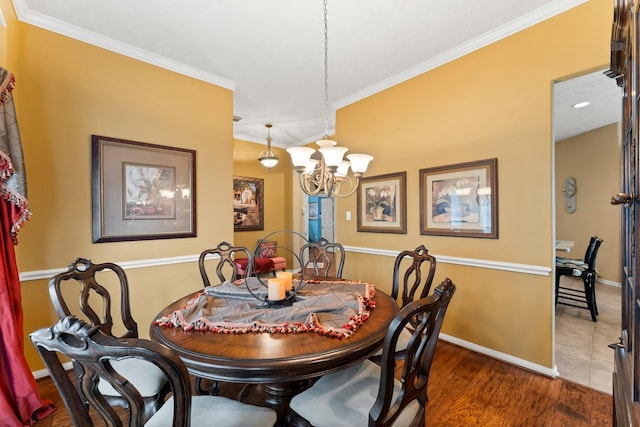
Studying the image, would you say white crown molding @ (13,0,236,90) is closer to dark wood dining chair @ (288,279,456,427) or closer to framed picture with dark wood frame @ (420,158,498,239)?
framed picture with dark wood frame @ (420,158,498,239)

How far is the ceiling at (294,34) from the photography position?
2.07m

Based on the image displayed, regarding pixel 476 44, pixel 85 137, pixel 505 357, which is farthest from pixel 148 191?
pixel 505 357

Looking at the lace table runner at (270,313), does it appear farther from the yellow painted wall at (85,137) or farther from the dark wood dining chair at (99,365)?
the yellow painted wall at (85,137)

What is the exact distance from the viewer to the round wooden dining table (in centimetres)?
104

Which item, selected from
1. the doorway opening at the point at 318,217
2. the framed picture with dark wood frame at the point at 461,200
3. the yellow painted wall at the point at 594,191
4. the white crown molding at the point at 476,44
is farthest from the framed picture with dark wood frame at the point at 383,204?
the yellow painted wall at the point at 594,191

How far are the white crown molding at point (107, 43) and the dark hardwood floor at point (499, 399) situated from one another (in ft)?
9.22

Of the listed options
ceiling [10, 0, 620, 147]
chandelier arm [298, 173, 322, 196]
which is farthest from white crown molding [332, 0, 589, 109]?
chandelier arm [298, 173, 322, 196]

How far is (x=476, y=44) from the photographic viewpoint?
8.18 ft

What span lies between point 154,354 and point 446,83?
3.12 m

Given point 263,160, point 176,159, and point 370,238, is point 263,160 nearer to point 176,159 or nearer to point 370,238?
point 176,159

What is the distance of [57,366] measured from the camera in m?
0.77

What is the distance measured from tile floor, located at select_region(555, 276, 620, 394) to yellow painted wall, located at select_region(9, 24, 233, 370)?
354 centimetres

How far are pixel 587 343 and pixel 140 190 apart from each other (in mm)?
4577

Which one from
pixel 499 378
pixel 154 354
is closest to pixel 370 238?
pixel 499 378
